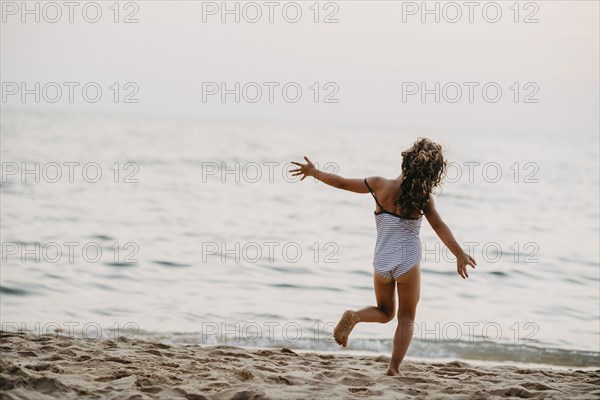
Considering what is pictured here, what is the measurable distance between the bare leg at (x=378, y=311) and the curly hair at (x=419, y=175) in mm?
604

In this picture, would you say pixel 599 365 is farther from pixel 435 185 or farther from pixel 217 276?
pixel 217 276

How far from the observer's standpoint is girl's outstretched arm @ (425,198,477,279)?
16.5 ft

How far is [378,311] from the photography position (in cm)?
550

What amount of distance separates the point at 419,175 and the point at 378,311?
3.76 feet

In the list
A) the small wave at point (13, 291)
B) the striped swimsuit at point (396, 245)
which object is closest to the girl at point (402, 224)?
the striped swimsuit at point (396, 245)

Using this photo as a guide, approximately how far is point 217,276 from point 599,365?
5.61 meters

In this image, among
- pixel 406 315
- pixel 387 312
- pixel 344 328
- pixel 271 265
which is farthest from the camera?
pixel 271 265

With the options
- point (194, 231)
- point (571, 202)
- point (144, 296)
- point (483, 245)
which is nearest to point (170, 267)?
point (144, 296)

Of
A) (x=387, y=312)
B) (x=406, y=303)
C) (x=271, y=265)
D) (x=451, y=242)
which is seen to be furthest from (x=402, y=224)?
Result: (x=271, y=265)

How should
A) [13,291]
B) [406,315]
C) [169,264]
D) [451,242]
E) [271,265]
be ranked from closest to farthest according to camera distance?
[451,242], [406,315], [13,291], [169,264], [271,265]

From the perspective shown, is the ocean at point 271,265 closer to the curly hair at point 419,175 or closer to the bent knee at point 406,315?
the curly hair at point 419,175

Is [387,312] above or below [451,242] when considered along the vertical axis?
below

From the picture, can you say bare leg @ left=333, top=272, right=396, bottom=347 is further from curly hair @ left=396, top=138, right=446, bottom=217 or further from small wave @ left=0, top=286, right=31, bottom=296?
small wave @ left=0, top=286, right=31, bottom=296

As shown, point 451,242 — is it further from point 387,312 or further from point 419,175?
point 387,312
